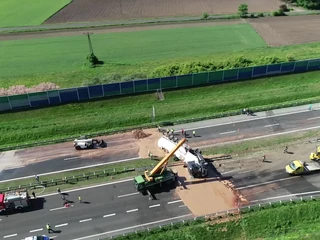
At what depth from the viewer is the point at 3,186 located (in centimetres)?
4409

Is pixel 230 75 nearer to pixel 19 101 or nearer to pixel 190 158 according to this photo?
pixel 190 158

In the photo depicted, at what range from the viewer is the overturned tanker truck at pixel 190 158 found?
43.8 metres

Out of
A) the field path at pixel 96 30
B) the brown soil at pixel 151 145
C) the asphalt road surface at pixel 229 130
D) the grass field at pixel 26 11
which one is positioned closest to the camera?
the asphalt road surface at pixel 229 130

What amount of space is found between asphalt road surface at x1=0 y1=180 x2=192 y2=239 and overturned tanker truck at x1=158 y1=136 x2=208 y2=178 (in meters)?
4.28

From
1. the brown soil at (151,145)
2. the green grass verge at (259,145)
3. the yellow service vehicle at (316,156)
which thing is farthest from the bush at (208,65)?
the yellow service vehicle at (316,156)

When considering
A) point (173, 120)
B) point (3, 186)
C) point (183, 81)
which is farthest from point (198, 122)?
point (3, 186)

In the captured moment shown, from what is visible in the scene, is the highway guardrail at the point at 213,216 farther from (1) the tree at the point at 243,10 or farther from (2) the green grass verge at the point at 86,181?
(1) the tree at the point at 243,10

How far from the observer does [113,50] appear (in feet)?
258

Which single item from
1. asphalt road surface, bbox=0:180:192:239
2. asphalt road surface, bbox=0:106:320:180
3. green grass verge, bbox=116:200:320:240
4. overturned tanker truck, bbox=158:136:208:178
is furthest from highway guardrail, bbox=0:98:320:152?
green grass verge, bbox=116:200:320:240

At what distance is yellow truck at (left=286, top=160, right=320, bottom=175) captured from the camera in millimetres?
43688

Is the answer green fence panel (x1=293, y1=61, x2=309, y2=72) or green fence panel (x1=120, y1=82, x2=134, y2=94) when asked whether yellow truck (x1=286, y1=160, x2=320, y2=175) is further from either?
green fence panel (x1=120, y1=82, x2=134, y2=94)

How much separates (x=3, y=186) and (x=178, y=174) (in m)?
22.3

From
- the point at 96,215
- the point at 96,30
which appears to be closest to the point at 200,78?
the point at 96,215

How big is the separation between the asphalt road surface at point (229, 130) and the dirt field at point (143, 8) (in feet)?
182
